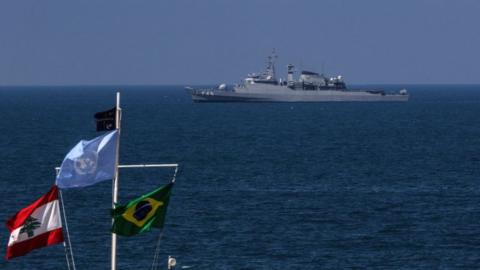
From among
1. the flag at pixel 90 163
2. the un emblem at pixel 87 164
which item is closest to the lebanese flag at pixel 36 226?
the flag at pixel 90 163

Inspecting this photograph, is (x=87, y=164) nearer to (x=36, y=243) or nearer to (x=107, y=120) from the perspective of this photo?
(x=107, y=120)

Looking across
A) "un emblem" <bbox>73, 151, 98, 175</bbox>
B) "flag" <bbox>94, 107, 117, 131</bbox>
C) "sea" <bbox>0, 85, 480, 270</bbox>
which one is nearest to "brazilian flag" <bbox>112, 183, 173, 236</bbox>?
"un emblem" <bbox>73, 151, 98, 175</bbox>

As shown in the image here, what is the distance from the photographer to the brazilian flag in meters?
28.2

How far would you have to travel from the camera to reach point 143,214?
28422 mm

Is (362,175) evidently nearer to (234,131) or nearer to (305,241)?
(305,241)

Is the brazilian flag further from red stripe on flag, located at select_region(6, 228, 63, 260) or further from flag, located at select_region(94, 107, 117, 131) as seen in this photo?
flag, located at select_region(94, 107, 117, 131)

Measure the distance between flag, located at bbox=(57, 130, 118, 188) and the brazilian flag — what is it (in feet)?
3.08

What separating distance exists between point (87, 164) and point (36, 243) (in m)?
2.31

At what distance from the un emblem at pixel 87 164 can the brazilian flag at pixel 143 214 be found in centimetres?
120

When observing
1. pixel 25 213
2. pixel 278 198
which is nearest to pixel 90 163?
pixel 25 213

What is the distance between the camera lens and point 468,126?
148m

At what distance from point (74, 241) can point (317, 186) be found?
2495 cm

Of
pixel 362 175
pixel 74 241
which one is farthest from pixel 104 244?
pixel 362 175

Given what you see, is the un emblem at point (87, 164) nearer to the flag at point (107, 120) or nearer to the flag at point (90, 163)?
the flag at point (90, 163)
